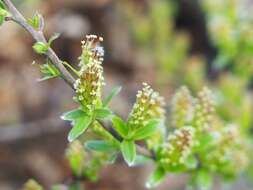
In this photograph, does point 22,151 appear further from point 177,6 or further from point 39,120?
point 177,6

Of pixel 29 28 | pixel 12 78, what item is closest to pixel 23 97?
pixel 12 78

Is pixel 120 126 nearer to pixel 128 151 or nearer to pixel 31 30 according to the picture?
pixel 128 151

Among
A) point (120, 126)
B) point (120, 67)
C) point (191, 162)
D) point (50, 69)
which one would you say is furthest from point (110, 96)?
point (120, 67)

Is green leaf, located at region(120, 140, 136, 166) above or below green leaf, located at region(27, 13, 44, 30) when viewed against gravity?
below

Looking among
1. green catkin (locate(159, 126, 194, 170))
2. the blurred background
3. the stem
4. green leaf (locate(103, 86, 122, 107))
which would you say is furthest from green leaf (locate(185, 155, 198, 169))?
Result: the blurred background

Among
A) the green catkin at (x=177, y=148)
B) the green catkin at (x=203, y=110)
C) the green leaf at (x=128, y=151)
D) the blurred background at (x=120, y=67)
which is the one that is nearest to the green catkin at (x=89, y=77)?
the green leaf at (x=128, y=151)

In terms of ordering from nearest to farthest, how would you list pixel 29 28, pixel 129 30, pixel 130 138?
pixel 29 28
pixel 130 138
pixel 129 30

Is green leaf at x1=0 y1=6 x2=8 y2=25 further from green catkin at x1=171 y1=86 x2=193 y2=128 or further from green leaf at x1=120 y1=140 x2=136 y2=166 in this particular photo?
green catkin at x1=171 y1=86 x2=193 y2=128
